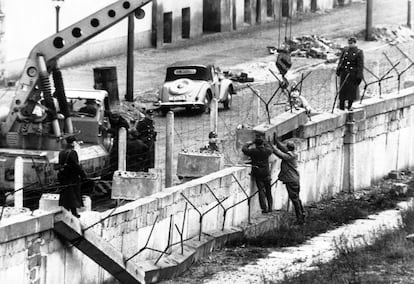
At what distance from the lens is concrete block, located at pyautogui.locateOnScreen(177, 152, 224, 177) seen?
29.0m

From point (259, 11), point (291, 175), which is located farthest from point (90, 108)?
point (259, 11)

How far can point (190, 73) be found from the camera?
41.7m

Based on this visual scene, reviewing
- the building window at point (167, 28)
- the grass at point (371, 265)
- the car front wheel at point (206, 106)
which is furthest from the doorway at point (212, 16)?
the grass at point (371, 265)

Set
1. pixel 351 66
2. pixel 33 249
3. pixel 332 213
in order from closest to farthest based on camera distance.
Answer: pixel 33 249 < pixel 332 213 < pixel 351 66

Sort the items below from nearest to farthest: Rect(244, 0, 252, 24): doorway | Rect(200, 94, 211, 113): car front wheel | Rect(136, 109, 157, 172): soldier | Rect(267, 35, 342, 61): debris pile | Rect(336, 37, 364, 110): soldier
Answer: Rect(136, 109, 157, 172): soldier, Rect(336, 37, 364, 110): soldier, Rect(200, 94, 211, 113): car front wheel, Rect(267, 35, 342, 61): debris pile, Rect(244, 0, 252, 24): doorway

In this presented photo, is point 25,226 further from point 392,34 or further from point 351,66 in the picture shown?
point 392,34

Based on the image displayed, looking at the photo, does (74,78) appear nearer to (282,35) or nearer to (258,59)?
(258,59)

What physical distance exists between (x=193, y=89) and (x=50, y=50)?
34.6 feet

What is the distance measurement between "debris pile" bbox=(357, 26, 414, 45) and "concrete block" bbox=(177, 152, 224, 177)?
29897 mm

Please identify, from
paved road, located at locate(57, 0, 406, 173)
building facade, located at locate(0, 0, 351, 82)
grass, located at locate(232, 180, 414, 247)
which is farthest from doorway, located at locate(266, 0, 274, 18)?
grass, located at locate(232, 180, 414, 247)

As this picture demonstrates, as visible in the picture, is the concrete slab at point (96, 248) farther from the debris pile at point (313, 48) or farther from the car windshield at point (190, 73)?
the debris pile at point (313, 48)

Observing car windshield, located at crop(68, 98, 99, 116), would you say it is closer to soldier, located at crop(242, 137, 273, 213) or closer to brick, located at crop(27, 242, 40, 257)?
soldier, located at crop(242, 137, 273, 213)

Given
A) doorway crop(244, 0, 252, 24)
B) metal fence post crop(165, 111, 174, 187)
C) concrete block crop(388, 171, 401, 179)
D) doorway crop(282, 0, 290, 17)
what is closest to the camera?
metal fence post crop(165, 111, 174, 187)

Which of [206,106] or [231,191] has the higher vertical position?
[206,106]
